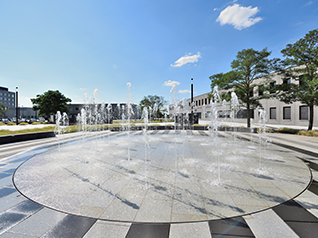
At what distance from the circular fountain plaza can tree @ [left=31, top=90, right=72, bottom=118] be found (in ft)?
130

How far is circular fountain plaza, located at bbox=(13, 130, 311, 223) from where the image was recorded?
10.1ft

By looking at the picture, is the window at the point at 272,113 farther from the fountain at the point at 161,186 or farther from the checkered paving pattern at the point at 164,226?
the checkered paving pattern at the point at 164,226

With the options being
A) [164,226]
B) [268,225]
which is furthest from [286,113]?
[164,226]

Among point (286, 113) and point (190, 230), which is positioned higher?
point (286, 113)

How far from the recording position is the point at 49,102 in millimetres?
38594

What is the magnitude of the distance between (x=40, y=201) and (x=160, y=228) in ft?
9.76

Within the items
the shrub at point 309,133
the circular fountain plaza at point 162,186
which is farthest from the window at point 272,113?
the circular fountain plaza at point 162,186

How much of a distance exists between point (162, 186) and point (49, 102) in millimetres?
45501

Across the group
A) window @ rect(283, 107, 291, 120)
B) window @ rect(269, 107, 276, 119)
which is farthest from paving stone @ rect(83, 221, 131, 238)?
window @ rect(269, 107, 276, 119)

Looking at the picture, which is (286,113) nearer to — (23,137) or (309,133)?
(309,133)

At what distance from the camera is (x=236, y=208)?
309 cm

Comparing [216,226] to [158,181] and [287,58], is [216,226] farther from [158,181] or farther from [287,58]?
[287,58]

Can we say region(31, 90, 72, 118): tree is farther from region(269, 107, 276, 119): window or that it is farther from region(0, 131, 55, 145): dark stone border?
region(269, 107, 276, 119): window

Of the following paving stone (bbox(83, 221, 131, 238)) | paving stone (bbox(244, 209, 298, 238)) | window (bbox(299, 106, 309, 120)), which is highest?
window (bbox(299, 106, 309, 120))
